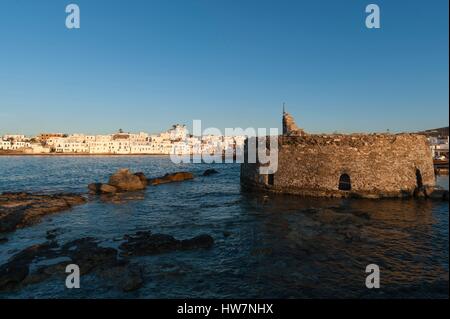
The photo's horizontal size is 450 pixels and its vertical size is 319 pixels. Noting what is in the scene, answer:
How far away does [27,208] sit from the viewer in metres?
20.9

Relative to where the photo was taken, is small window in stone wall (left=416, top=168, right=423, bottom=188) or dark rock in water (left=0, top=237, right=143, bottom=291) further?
small window in stone wall (left=416, top=168, right=423, bottom=188)

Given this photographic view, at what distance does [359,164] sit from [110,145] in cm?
16856

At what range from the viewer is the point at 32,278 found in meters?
10.6

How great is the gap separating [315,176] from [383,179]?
5.43 meters

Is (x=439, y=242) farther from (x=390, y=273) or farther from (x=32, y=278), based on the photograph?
(x=32, y=278)

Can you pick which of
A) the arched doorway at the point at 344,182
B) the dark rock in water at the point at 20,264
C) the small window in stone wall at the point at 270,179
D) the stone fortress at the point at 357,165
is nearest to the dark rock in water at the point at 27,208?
the dark rock in water at the point at 20,264

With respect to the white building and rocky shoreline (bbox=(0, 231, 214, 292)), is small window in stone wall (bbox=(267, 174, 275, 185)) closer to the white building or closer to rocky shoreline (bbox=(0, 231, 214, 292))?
rocky shoreline (bbox=(0, 231, 214, 292))

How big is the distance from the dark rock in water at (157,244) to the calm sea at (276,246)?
58 cm

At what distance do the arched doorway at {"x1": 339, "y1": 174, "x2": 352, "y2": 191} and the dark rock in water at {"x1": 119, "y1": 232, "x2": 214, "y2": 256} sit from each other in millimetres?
15620

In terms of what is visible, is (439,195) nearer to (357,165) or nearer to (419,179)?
(419,179)

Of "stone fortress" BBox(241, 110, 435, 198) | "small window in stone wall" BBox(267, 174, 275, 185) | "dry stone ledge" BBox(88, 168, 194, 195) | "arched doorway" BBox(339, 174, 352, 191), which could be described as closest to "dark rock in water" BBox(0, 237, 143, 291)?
"dry stone ledge" BBox(88, 168, 194, 195)

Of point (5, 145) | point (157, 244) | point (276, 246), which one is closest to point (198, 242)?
point (157, 244)

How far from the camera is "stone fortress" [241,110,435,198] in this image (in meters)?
24.6
